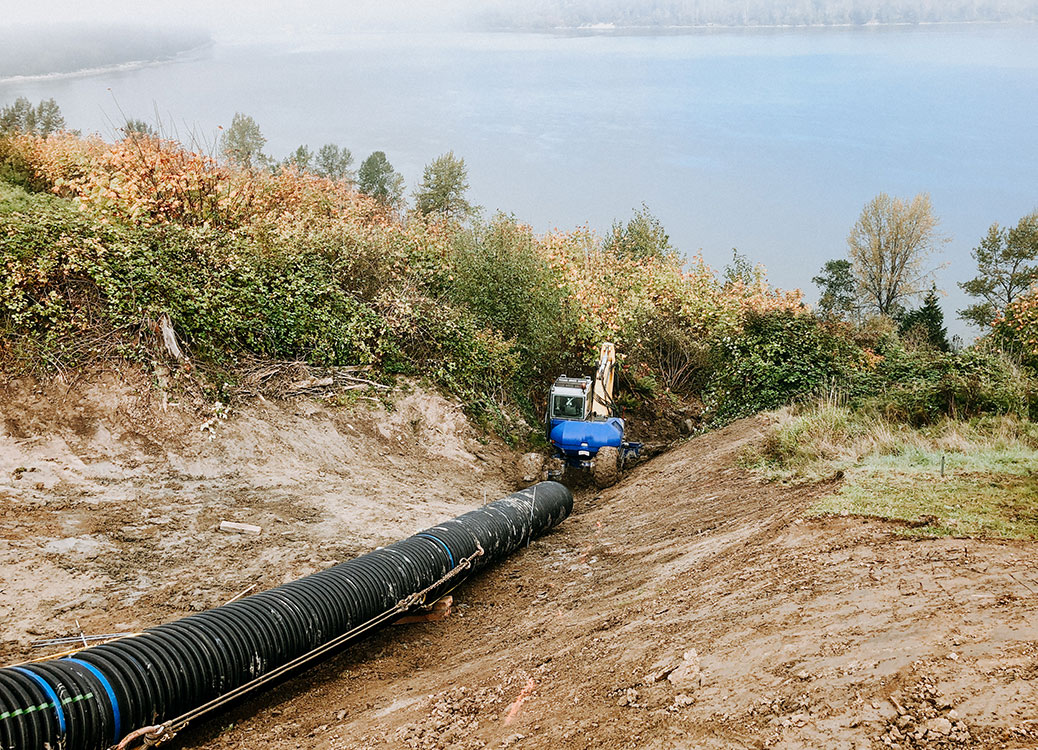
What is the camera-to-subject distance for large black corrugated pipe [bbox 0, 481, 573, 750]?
5.69m

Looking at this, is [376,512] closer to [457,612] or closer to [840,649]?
[457,612]

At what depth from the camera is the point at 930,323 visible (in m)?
42.6

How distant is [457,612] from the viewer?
985 centimetres

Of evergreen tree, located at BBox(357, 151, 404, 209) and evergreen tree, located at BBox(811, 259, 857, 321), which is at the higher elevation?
evergreen tree, located at BBox(357, 151, 404, 209)

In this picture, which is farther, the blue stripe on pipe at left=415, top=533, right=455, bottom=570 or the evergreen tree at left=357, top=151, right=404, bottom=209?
the evergreen tree at left=357, top=151, right=404, bottom=209

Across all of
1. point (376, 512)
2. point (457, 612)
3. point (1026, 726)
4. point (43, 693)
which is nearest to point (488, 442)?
point (376, 512)

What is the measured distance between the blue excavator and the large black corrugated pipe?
26.4 ft

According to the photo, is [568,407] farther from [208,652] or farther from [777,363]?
[208,652]

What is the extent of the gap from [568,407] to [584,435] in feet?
4.26

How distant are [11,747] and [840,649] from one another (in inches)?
257

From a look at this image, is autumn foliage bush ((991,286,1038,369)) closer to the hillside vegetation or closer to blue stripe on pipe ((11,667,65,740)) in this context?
the hillside vegetation

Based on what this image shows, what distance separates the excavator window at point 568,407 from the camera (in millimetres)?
19234

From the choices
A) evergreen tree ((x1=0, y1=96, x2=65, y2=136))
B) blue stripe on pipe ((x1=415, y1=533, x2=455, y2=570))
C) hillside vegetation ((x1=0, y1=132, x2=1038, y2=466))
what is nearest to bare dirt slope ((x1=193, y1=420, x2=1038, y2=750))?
blue stripe on pipe ((x1=415, y1=533, x2=455, y2=570))

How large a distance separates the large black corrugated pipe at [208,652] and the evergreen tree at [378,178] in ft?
207
